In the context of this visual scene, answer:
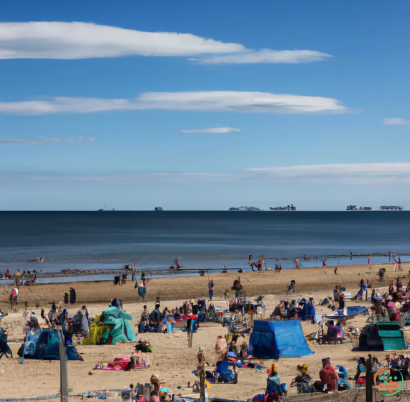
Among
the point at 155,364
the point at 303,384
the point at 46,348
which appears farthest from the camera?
the point at 46,348

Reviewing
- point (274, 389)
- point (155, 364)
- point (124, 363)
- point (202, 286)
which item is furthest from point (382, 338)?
point (202, 286)

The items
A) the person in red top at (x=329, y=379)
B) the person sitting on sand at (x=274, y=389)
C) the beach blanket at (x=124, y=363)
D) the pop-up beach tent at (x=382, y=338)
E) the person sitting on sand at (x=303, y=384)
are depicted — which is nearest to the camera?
the person sitting on sand at (x=274, y=389)

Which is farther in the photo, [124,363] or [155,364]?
[155,364]

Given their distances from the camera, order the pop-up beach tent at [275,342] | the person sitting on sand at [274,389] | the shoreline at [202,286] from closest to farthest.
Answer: the person sitting on sand at [274,389]
the pop-up beach tent at [275,342]
the shoreline at [202,286]

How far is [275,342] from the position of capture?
19234 millimetres

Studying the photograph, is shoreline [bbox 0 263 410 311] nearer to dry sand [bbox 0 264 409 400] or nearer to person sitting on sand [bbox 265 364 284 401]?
dry sand [bbox 0 264 409 400]

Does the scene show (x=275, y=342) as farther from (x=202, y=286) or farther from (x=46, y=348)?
(x=202, y=286)

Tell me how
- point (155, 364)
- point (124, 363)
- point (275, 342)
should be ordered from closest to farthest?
point (124, 363), point (155, 364), point (275, 342)

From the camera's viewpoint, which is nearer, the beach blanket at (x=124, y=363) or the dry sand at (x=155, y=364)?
the dry sand at (x=155, y=364)

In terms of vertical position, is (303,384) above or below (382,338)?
below

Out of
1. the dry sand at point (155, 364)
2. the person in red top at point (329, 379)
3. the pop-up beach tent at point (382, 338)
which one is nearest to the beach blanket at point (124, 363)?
the dry sand at point (155, 364)

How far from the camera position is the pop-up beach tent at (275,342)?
63.1 feet

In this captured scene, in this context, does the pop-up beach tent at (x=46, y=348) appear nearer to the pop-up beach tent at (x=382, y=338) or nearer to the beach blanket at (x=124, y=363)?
the beach blanket at (x=124, y=363)

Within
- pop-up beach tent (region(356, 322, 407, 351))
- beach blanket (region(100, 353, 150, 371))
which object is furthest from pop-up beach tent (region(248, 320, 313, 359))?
beach blanket (region(100, 353, 150, 371))
